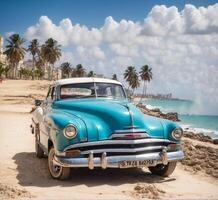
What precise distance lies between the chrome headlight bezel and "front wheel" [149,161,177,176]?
2172 mm

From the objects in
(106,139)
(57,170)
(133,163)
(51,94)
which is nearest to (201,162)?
(133,163)

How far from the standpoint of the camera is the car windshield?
820cm

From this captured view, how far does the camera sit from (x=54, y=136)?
6781 millimetres

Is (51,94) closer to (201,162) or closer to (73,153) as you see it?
(73,153)

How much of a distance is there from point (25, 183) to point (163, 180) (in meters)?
2.67

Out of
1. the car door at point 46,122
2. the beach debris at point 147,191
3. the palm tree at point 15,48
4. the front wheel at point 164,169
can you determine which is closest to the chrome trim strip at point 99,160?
the beach debris at point 147,191

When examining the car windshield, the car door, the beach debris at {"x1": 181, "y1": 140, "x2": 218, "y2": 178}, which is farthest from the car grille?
the beach debris at {"x1": 181, "y1": 140, "x2": 218, "y2": 178}

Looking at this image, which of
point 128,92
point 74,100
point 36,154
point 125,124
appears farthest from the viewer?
point 36,154

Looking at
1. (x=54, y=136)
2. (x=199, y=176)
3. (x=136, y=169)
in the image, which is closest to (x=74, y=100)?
(x=54, y=136)

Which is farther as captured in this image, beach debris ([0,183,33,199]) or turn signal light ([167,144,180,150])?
turn signal light ([167,144,180,150])

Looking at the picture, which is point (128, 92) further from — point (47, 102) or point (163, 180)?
point (163, 180)

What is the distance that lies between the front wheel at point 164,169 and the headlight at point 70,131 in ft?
7.13

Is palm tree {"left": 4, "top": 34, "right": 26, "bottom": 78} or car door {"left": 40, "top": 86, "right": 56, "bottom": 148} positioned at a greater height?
palm tree {"left": 4, "top": 34, "right": 26, "bottom": 78}

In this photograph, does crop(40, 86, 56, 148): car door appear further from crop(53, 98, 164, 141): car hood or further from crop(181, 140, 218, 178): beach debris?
crop(181, 140, 218, 178): beach debris
